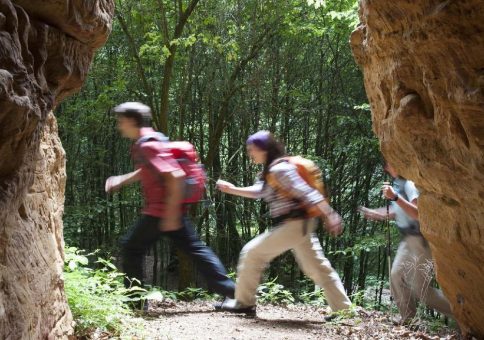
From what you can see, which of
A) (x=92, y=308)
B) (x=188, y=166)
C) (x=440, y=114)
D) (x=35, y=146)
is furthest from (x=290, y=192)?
(x=35, y=146)

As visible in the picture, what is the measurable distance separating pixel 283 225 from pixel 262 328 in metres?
1.04

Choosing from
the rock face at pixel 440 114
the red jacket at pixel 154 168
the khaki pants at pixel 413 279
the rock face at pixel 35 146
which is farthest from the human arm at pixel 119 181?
the khaki pants at pixel 413 279

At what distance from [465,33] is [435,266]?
267 centimetres

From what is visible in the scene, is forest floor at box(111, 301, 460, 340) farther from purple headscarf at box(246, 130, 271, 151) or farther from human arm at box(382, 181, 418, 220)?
purple headscarf at box(246, 130, 271, 151)

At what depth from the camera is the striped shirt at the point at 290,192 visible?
490 centimetres

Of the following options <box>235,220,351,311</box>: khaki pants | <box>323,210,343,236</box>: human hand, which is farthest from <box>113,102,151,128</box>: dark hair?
<box>323,210,343,236</box>: human hand

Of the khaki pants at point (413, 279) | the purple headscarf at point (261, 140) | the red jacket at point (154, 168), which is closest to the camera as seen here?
the red jacket at point (154, 168)

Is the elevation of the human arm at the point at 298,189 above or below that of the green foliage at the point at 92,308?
above

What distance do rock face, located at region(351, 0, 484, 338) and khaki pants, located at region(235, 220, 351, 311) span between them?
3.56 ft

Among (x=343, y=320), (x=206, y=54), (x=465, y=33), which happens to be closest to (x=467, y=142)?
(x=465, y=33)

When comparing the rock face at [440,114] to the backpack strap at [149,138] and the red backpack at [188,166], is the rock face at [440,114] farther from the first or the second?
the backpack strap at [149,138]

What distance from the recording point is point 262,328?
4.98 m

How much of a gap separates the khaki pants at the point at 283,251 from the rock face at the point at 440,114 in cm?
108

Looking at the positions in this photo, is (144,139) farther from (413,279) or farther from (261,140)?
(413,279)
